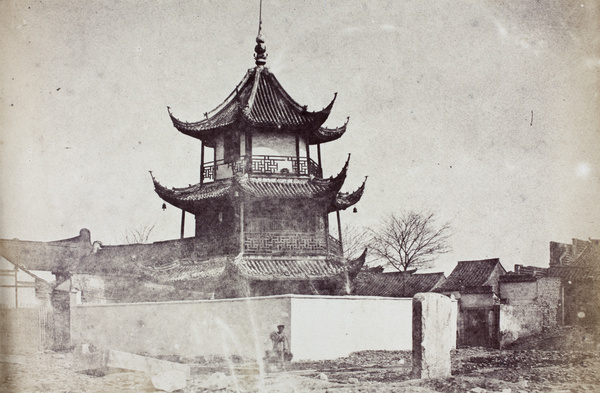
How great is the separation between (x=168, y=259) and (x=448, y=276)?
17744 mm

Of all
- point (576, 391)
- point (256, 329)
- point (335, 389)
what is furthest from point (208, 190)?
point (576, 391)

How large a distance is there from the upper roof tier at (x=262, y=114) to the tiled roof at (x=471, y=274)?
14.1m

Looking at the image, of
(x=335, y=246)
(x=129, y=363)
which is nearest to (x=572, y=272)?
(x=335, y=246)

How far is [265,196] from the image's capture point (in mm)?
19625

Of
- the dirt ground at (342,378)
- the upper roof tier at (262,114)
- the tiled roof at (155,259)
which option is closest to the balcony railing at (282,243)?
the tiled roof at (155,259)

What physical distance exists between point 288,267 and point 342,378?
749cm

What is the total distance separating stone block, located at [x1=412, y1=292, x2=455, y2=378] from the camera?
467 inches

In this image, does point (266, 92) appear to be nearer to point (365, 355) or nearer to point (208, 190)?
point (208, 190)

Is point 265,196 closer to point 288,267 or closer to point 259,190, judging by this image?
point 259,190

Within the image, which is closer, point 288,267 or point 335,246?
point 288,267

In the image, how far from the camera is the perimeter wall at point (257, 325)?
56.3 ft

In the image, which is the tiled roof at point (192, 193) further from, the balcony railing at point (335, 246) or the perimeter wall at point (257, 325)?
the balcony railing at point (335, 246)

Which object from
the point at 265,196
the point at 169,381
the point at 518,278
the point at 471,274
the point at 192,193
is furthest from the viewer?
the point at 471,274

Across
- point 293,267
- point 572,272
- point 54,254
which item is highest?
point 54,254
